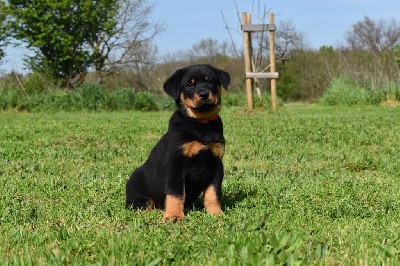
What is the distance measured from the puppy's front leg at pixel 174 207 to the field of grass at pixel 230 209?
3.7 inches

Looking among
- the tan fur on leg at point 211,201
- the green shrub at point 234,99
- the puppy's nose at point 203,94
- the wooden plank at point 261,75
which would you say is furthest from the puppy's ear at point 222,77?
the green shrub at point 234,99

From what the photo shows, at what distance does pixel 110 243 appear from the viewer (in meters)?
3.38

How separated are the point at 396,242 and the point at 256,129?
865cm

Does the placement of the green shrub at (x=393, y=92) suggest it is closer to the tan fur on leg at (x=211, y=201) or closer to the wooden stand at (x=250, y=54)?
the wooden stand at (x=250, y=54)

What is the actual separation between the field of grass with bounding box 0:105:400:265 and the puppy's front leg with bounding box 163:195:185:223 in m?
0.09

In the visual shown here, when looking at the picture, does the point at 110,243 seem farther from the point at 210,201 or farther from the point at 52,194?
the point at 52,194

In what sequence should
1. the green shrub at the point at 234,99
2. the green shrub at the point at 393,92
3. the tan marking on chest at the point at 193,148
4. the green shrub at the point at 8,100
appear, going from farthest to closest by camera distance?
the green shrub at the point at 234,99 → the green shrub at the point at 393,92 → the green shrub at the point at 8,100 → the tan marking on chest at the point at 193,148

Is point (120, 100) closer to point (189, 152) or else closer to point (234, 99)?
point (234, 99)

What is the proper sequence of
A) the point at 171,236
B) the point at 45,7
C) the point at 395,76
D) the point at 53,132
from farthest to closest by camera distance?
the point at 45,7, the point at 395,76, the point at 53,132, the point at 171,236

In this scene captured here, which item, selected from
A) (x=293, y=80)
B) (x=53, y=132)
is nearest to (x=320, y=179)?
(x=53, y=132)

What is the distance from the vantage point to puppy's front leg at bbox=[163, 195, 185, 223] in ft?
13.8

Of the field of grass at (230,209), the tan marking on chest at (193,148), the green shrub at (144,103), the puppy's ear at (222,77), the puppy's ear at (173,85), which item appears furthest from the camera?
the green shrub at (144,103)

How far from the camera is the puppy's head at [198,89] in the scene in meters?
4.38

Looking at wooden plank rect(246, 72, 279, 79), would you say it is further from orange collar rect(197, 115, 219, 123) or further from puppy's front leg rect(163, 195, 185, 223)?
puppy's front leg rect(163, 195, 185, 223)
